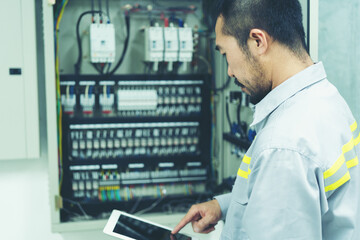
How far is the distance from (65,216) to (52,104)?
617 millimetres

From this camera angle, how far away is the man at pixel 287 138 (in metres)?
0.80

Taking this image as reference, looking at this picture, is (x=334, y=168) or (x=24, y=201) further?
(x=24, y=201)

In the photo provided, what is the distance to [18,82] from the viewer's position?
184 cm

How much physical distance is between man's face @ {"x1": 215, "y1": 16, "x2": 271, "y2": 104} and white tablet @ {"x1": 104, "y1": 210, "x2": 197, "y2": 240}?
59 cm

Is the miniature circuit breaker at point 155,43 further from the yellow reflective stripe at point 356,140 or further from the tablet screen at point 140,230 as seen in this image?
the yellow reflective stripe at point 356,140

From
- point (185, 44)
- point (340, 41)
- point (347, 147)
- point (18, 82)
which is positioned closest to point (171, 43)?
point (185, 44)

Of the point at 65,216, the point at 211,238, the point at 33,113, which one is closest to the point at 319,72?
the point at 33,113

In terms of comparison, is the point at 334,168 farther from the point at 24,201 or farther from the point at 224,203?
the point at 24,201

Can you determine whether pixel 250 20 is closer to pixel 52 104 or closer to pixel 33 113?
pixel 52 104

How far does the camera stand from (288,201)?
792mm

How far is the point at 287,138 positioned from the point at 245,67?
0.29 meters

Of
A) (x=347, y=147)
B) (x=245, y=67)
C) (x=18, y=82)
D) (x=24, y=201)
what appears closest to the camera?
(x=347, y=147)

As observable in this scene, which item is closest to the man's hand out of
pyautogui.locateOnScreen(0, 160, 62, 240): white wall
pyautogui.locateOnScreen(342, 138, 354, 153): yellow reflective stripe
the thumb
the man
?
the thumb

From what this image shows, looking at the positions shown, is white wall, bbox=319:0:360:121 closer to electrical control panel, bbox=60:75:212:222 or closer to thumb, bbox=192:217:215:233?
thumb, bbox=192:217:215:233
